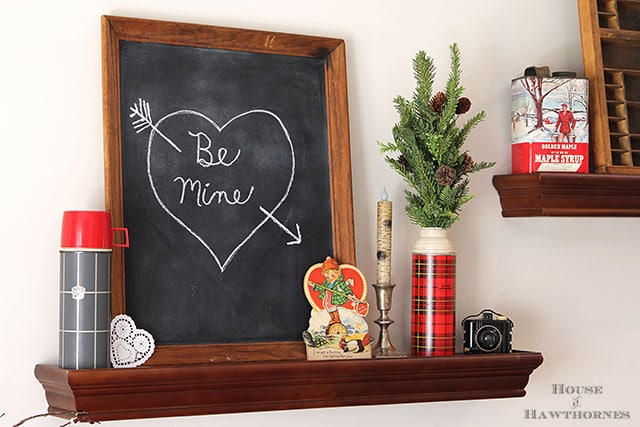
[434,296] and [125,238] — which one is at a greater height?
[125,238]

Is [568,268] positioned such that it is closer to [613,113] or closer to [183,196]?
[613,113]

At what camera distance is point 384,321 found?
1.60 metres

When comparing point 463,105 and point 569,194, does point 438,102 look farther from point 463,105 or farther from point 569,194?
point 569,194

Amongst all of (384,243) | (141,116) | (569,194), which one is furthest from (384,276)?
(141,116)

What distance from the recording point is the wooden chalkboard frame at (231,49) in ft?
4.73

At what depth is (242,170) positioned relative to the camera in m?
1.54

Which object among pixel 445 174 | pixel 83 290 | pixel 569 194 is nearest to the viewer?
pixel 83 290

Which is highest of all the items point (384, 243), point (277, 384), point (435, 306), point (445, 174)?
point (445, 174)

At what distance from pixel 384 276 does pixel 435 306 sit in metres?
0.10

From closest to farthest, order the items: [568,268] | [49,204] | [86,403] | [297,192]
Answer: [86,403] → [49,204] → [297,192] → [568,268]

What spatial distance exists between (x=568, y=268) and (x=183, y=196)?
0.80 metres

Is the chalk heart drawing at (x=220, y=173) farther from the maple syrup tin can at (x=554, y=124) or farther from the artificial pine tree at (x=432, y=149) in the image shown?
the maple syrup tin can at (x=554, y=124)

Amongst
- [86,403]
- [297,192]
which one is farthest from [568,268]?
[86,403]

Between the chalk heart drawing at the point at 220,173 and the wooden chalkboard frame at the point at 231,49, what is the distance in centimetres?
6
